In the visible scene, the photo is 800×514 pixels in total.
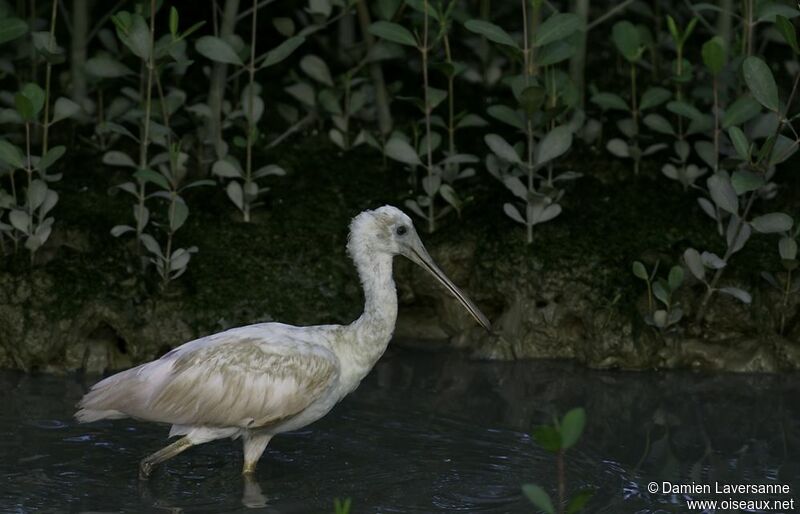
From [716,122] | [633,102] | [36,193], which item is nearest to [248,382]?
[36,193]

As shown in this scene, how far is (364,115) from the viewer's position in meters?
10.3

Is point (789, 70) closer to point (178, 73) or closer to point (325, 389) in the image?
point (178, 73)

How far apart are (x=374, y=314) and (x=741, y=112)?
9.46ft

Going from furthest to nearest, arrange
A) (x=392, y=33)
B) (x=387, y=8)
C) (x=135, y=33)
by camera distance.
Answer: (x=387, y=8) < (x=392, y=33) < (x=135, y=33)

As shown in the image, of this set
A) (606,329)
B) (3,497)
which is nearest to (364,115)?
(606,329)

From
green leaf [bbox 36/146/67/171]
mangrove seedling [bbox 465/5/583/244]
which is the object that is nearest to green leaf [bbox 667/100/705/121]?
mangrove seedling [bbox 465/5/583/244]

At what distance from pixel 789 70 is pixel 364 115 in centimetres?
305

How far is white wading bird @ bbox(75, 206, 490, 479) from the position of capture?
7.09 meters

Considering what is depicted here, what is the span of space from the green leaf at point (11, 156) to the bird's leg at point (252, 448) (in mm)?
2428

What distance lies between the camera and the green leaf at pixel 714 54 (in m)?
8.85

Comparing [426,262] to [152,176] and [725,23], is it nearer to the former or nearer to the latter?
[152,176]

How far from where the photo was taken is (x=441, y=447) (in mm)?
7578

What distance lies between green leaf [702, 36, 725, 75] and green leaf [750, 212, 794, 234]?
108cm

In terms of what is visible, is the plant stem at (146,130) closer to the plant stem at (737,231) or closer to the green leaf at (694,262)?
the green leaf at (694,262)
